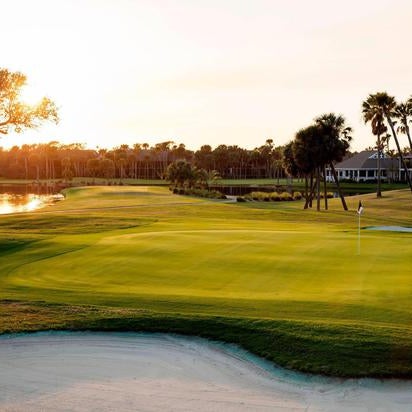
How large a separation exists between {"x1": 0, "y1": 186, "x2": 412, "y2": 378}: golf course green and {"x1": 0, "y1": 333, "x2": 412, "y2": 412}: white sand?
0.41 m

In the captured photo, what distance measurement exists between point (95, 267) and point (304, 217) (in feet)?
105

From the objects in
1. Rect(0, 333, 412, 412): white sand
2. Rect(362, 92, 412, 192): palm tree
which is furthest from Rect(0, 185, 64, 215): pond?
Rect(0, 333, 412, 412): white sand

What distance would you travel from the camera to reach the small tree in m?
34.2

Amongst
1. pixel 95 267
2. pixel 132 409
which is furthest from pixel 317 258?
pixel 132 409

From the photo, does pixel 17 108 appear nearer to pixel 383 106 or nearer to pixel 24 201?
pixel 383 106

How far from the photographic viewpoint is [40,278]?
16.3 meters

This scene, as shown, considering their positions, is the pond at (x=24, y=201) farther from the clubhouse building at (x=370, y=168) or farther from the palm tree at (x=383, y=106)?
the clubhouse building at (x=370, y=168)

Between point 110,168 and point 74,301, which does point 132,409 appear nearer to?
point 74,301

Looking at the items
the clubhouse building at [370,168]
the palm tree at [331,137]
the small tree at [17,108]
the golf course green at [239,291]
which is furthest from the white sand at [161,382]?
the clubhouse building at [370,168]

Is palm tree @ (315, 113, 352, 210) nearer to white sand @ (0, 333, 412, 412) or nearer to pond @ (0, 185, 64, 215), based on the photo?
pond @ (0, 185, 64, 215)

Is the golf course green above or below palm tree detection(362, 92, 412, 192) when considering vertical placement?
below

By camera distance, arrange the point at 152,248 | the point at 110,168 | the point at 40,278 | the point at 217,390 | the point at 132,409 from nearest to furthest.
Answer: the point at 132,409, the point at 217,390, the point at 40,278, the point at 152,248, the point at 110,168

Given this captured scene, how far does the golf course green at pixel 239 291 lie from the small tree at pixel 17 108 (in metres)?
14.2

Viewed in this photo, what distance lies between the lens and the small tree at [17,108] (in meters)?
34.2
